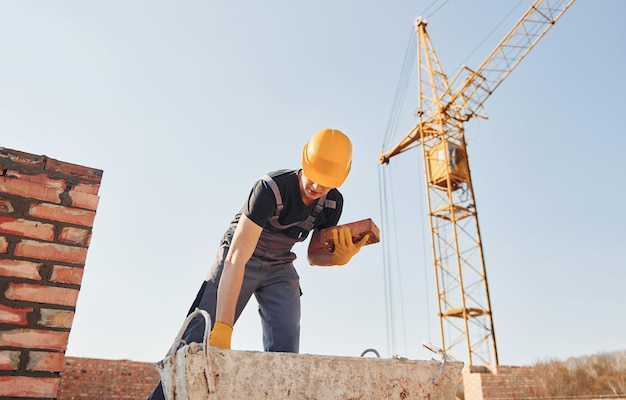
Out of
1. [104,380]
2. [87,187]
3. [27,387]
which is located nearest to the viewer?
[27,387]

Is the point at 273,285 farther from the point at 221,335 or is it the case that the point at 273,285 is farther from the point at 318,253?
the point at 221,335

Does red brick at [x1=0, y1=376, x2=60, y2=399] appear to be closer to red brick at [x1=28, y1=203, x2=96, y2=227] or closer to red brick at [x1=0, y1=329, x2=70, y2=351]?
red brick at [x1=0, y1=329, x2=70, y2=351]

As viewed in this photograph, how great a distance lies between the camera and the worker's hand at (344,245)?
2.32 m

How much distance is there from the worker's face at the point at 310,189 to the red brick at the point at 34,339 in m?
1.13

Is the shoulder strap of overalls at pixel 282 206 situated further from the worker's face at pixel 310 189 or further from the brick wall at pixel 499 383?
the brick wall at pixel 499 383

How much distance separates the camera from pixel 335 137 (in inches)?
82.6

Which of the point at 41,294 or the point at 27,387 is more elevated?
the point at 41,294

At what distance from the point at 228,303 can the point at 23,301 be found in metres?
0.75

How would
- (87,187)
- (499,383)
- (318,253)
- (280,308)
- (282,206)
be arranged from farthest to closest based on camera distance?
(499,383), (318,253), (280,308), (282,206), (87,187)

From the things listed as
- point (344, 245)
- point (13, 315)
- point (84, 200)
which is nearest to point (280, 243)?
point (344, 245)

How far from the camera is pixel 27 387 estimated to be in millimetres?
1622

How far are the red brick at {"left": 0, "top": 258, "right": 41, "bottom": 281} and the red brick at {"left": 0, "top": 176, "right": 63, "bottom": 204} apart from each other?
27 centimetres

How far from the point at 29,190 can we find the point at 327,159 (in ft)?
4.03

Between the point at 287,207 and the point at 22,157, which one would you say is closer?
the point at 22,157
